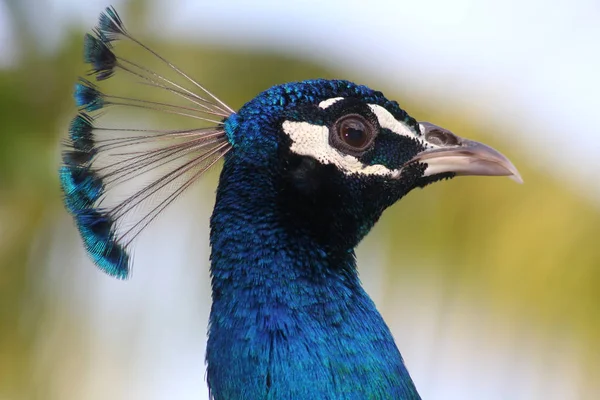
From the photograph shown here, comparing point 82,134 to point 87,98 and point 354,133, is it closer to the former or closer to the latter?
point 87,98

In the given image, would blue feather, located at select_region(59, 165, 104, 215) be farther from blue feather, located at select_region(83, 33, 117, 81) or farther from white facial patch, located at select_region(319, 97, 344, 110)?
white facial patch, located at select_region(319, 97, 344, 110)

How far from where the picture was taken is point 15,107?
8.10ft

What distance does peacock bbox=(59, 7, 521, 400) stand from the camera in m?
0.80

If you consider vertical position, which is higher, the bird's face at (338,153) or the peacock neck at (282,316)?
the bird's face at (338,153)

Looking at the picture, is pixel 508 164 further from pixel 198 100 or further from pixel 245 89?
pixel 245 89

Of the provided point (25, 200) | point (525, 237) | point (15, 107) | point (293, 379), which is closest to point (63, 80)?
point (15, 107)

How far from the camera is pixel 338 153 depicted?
897 millimetres

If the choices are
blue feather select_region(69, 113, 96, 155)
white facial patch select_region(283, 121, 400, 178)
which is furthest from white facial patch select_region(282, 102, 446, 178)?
blue feather select_region(69, 113, 96, 155)

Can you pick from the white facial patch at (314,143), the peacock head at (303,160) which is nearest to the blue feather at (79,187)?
the peacock head at (303,160)

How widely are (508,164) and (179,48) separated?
2.18 m

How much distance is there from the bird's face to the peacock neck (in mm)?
27

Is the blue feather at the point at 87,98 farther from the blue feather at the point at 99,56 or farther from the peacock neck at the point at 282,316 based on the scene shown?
the peacock neck at the point at 282,316

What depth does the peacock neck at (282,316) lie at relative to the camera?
2.49 ft

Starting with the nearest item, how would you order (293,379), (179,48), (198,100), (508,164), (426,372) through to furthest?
1. (293,379)
2. (508,164)
3. (198,100)
4. (179,48)
5. (426,372)
